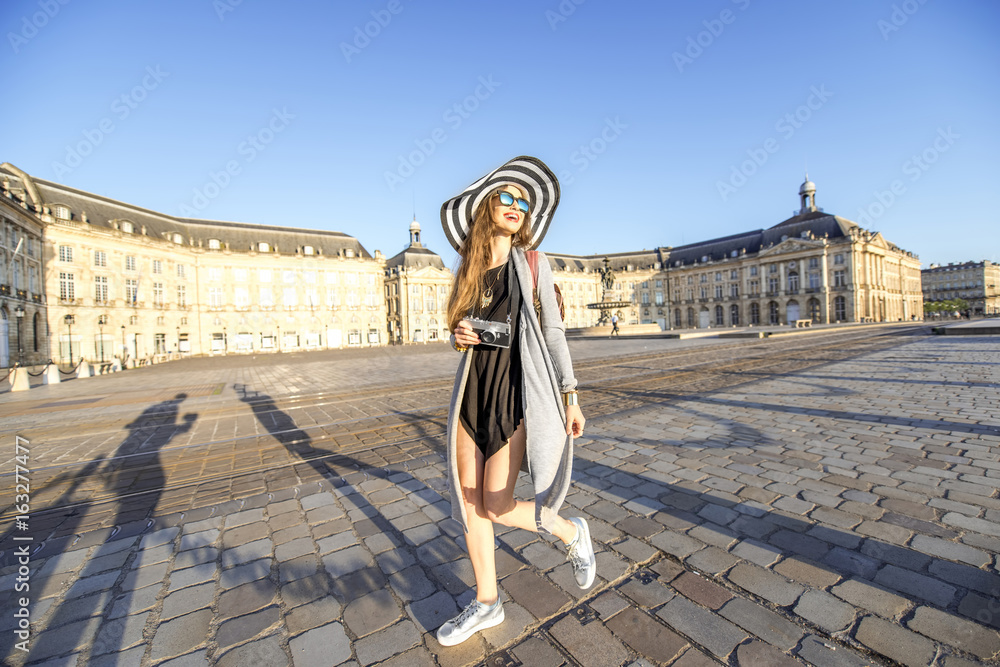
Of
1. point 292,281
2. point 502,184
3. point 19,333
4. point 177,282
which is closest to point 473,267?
point 502,184

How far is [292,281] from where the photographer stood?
52.9 metres

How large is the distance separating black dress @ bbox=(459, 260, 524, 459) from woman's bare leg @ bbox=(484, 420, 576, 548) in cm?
5

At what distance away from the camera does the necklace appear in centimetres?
202

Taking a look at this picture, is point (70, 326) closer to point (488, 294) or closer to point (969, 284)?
point (488, 294)

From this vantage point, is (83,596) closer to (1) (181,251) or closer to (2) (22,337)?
(2) (22,337)

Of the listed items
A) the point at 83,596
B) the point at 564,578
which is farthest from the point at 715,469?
the point at 83,596

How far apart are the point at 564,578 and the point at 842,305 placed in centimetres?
7861

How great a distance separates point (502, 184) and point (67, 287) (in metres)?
47.9

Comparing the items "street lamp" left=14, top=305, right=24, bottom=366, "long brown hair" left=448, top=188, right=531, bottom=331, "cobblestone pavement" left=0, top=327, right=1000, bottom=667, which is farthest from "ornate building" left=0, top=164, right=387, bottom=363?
"long brown hair" left=448, top=188, right=531, bottom=331

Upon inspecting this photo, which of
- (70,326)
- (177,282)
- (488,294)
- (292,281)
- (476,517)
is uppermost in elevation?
(292,281)

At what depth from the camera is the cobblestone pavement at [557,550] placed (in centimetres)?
193

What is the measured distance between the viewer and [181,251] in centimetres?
4519

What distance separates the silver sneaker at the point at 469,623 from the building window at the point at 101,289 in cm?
4877

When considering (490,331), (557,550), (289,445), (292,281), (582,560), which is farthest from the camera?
(292,281)
